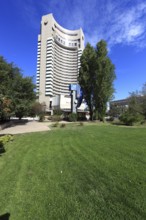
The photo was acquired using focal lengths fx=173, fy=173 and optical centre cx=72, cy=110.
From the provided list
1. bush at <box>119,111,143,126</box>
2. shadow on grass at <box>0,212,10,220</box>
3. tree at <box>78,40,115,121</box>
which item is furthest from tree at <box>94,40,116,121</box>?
shadow on grass at <box>0,212,10,220</box>

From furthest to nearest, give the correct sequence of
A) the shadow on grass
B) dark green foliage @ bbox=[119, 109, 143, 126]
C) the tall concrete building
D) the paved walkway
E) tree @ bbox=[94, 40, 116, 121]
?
1. the tall concrete building
2. tree @ bbox=[94, 40, 116, 121]
3. dark green foliage @ bbox=[119, 109, 143, 126]
4. the paved walkway
5. the shadow on grass

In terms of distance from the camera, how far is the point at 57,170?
5.20 metres

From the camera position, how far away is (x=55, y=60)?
116m

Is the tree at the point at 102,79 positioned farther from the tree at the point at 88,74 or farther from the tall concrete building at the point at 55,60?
the tall concrete building at the point at 55,60

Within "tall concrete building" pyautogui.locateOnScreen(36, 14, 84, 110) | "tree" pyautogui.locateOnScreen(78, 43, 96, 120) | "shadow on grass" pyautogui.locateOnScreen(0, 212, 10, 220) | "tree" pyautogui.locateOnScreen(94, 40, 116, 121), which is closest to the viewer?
"shadow on grass" pyautogui.locateOnScreen(0, 212, 10, 220)

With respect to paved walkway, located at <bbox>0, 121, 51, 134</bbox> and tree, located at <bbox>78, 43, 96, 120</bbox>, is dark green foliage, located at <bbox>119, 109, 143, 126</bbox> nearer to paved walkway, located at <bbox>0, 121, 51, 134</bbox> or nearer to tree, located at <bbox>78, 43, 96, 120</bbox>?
tree, located at <bbox>78, 43, 96, 120</bbox>

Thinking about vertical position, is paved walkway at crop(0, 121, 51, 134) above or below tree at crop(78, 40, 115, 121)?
below

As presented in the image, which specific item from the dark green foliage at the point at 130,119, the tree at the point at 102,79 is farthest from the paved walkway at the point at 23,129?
the tree at the point at 102,79

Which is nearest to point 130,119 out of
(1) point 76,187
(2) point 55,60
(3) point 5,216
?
(1) point 76,187

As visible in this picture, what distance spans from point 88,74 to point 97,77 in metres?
A: 2.20

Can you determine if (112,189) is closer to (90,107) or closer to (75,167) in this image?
(75,167)

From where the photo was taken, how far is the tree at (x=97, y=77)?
3134 centimetres

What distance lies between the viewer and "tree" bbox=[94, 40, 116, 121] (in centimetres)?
3127

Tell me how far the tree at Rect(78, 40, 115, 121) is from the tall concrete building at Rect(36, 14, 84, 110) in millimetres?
52715
